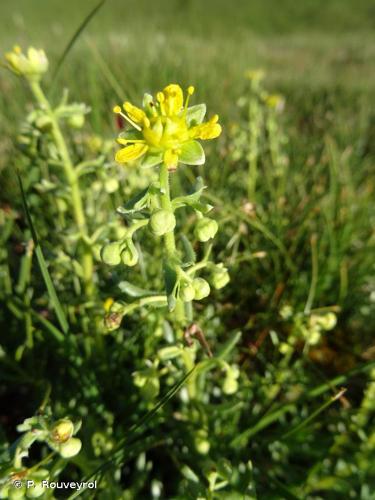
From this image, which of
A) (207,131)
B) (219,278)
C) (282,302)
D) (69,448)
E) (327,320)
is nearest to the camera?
(207,131)

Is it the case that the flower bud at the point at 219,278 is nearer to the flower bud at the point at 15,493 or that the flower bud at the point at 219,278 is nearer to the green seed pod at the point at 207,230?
the green seed pod at the point at 207,230

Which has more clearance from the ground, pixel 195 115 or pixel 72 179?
pixel 195 115

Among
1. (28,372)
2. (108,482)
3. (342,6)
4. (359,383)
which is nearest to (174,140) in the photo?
(108,482)

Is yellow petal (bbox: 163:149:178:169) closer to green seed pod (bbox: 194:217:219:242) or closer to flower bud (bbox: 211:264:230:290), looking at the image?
green seed pod (bbox: 194:217:219:242)

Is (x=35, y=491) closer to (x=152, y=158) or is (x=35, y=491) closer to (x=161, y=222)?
(x=161, y=222)

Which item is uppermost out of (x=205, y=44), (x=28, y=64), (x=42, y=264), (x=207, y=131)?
(x=205, y=44)

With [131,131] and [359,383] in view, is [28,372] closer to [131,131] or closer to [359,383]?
[131,131]

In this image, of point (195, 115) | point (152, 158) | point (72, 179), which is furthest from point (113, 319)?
point (72, 179)

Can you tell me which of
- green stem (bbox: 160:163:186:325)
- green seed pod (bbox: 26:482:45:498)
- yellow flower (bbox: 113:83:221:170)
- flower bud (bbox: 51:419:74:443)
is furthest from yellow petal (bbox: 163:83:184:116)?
green seed pod (bbox: 26:482:45:498)
